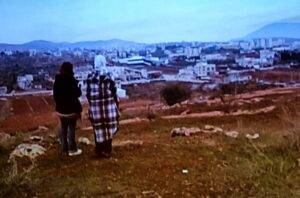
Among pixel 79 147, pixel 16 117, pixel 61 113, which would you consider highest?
pixel 61 113

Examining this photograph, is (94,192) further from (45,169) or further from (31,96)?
(31,96)

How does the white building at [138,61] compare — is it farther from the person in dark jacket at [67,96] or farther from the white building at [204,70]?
the person in dark jacket at [67,96]

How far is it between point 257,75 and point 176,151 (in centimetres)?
1644

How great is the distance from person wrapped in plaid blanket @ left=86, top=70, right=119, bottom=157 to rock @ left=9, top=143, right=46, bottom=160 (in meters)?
0.96

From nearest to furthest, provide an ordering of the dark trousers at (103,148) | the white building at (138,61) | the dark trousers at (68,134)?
1. the dark trousers at (103,148)
2. the dark trousers at (68,134)
3. the white building at (138,61)

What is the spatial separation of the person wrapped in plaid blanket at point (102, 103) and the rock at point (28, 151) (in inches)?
37.8

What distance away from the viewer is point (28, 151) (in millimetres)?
6426

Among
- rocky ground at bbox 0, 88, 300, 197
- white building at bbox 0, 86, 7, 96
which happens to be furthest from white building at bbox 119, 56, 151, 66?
rocky ground at bbox 0, 88, 300, 197

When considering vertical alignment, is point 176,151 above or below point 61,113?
below

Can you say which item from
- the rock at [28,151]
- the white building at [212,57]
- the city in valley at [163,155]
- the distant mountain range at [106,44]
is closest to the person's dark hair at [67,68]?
the city in valley at [163,155]

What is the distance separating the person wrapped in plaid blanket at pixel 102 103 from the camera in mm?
5695

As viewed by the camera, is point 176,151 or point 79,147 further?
point 79,147

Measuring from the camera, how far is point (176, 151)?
20.2 feet

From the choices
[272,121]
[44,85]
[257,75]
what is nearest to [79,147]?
[272,121]
